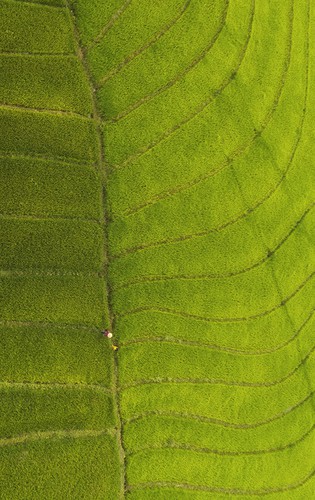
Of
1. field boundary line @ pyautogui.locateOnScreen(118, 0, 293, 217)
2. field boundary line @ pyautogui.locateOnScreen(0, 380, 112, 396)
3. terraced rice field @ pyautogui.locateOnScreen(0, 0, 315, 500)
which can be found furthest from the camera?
field boundary line @ pyautogui.locateOnScreen(118, 0, 293, 217)

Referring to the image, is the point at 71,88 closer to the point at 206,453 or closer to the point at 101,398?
the point at 101,398

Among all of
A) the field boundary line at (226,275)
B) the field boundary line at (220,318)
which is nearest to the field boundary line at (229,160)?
the field boundary line at (226,275)

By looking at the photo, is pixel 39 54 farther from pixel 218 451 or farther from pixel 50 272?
pixel 218 451

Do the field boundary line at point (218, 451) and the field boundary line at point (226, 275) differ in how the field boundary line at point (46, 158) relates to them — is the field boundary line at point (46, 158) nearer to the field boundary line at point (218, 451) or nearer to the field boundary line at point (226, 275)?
the field boundary line at point (226, 275)

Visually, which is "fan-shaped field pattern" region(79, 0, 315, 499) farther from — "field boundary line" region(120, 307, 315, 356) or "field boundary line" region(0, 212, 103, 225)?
"field boundary line" region(0, 212, 103, 225)

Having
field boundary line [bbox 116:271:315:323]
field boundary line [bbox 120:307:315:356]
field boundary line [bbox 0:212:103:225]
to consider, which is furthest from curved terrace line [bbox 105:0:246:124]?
field boundary line [bbox 120:307:315:356]
